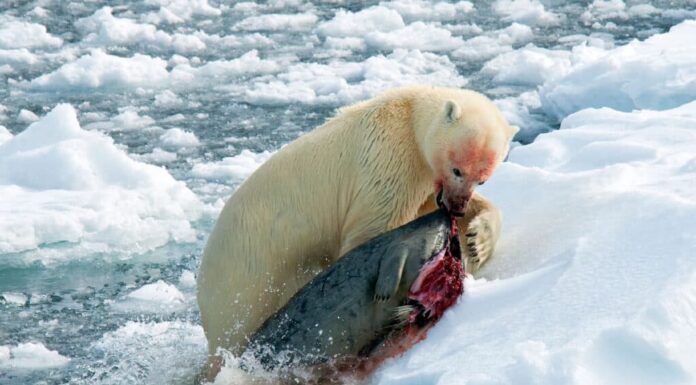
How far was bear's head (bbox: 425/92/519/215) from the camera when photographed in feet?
Answer: 13.9

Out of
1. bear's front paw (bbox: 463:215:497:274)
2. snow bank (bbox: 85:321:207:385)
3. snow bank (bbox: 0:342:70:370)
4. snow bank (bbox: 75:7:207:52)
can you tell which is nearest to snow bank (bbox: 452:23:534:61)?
snow bank (bbox: 75:7:207:52)

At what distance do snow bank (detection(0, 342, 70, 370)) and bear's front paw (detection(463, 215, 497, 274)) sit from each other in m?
2.34

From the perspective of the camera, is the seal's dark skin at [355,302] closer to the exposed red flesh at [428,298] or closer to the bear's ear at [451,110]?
the exposed red flesh at [428,298]

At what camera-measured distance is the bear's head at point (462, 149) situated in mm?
4246

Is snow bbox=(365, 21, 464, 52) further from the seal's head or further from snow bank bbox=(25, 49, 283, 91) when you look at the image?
the seal's head

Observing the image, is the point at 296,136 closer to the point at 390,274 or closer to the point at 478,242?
the point at 478,242

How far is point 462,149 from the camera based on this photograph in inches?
167

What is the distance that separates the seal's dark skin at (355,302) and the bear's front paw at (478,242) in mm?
133

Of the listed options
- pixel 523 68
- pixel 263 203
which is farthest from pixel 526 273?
pixel 523 68

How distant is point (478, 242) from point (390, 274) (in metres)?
0.45

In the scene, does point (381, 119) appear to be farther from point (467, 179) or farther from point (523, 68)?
point (523, 68)

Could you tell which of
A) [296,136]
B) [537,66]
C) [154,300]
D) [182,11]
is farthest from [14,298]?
[182,11]

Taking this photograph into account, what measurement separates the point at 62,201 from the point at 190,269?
1.25 metres

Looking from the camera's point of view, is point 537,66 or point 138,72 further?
point 138,72
